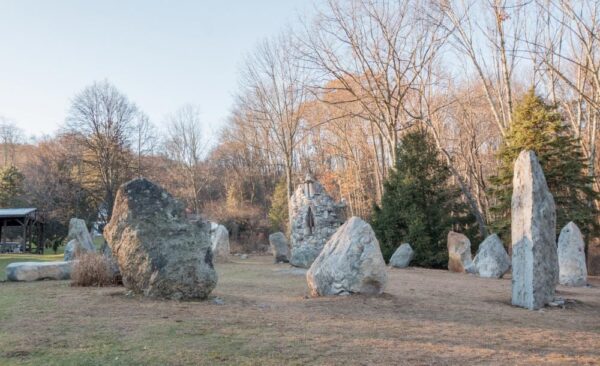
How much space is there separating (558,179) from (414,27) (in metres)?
8.85

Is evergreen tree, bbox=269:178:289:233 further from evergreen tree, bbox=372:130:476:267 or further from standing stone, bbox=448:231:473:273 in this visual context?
standing stone, bbox=448:231:473:273

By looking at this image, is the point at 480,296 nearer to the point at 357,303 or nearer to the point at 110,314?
the point at 357,303

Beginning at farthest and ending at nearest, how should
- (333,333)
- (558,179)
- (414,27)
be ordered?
(414,27)
(558,179)
(333,333)

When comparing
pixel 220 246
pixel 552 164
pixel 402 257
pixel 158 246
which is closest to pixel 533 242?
pixel 158 246

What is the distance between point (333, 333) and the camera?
4.94 m

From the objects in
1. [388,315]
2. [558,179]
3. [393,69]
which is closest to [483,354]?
[388,315]

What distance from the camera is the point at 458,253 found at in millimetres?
14836

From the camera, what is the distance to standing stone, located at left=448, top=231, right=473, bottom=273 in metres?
14.7

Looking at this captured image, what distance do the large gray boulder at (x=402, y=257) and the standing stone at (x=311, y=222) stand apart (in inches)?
83.3

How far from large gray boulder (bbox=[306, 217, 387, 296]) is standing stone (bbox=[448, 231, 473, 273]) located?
7971 mm

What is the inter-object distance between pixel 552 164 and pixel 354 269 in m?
11.7

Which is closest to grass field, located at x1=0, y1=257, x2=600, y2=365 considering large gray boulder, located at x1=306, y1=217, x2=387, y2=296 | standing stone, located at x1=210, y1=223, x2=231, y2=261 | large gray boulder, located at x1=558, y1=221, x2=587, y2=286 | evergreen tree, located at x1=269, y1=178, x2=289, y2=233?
large gray boulder, located at x1=306, y1=217, x2=387, y2=296

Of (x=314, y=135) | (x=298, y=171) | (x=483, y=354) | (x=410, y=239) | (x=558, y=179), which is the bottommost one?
(x=483, y=354)

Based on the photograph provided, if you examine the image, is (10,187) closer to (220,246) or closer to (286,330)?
(220,246)
